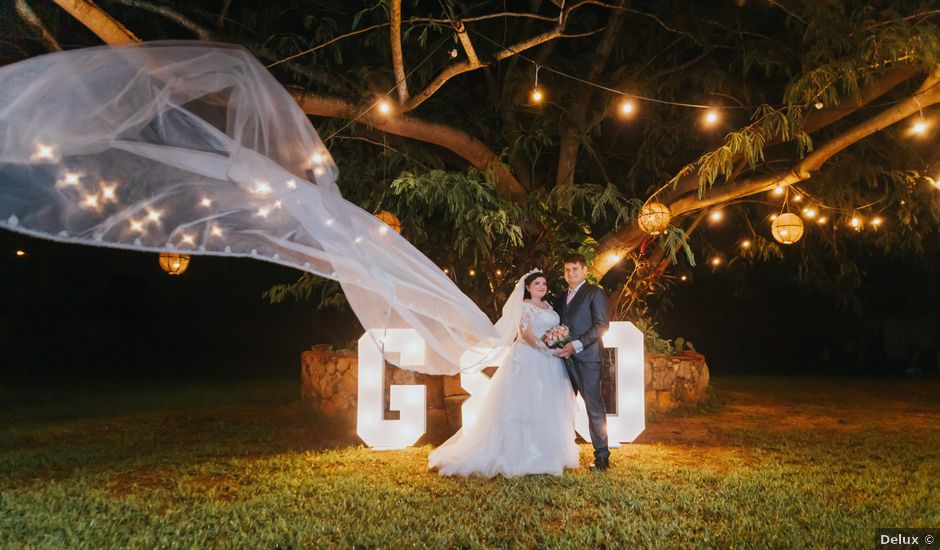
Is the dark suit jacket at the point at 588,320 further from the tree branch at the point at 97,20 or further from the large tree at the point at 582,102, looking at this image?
the tree branch at the point at 97,20

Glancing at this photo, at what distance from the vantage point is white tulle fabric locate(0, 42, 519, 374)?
3754 mm

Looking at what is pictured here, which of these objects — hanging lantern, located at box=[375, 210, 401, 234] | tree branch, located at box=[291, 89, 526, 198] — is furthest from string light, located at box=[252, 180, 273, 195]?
hanging lantern, located at box=[375, 210, 401, 234]

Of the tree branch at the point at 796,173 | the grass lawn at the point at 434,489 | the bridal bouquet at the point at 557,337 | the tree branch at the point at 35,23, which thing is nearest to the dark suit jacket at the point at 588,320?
the bridal bouquet at the point at 557,337

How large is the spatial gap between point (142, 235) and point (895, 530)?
16.1 feet

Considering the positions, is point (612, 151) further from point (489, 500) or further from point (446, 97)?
point (489, 500)

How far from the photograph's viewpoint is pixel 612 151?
11328 mm

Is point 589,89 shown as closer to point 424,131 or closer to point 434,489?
point 424,131

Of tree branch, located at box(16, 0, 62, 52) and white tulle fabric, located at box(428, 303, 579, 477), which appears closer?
white tulle fabric, located at box(428, 303, 579, 477)

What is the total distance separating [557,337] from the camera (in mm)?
5965

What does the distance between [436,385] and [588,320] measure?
2.99 metres

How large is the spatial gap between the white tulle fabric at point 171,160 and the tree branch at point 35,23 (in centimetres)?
279

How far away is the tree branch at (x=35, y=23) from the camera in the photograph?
6035mm

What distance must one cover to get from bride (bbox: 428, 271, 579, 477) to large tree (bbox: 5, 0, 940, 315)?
1.88 meters

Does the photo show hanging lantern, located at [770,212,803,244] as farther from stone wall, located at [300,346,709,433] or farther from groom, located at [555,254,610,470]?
groom, located at [555,254,610,470]
